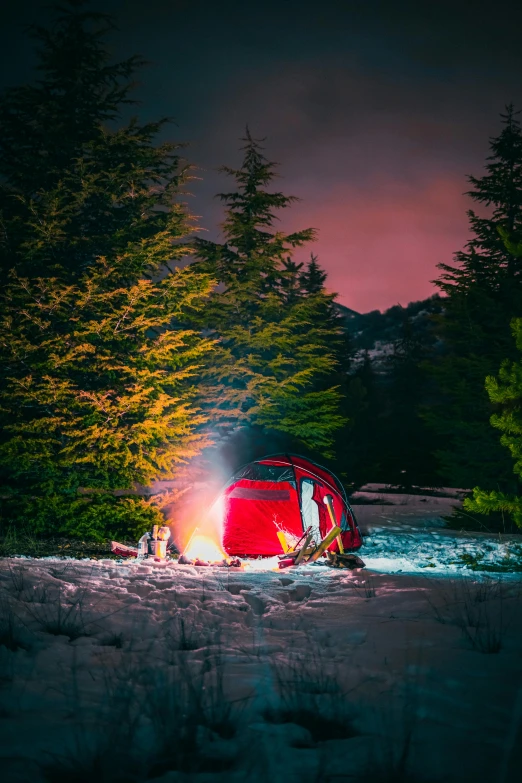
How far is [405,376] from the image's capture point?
4756 cm

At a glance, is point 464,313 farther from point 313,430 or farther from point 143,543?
point 143,543

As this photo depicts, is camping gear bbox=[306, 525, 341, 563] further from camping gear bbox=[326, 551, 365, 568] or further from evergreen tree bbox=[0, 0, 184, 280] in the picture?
evergreen tree bbox=[0, 0, 184, 280]

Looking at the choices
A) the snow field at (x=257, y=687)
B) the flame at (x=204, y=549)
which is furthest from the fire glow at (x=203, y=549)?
the snow field at (x=257, y=687)

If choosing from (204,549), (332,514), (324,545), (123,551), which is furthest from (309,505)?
Answer: (123,551)

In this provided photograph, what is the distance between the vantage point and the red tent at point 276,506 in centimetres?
1065

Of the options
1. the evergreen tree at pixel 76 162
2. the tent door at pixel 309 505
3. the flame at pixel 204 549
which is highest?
the evergreen tree at pixel 76 162

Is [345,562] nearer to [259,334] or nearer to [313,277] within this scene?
[259,334]

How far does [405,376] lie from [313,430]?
34.6 metres

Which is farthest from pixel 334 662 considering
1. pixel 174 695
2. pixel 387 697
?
pixel 174 695

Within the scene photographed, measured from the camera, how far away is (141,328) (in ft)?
35.9

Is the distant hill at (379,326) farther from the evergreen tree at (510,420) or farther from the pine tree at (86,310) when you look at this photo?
the evergreen tree at (510,420)

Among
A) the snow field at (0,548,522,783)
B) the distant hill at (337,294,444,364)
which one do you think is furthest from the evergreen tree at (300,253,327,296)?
the distant hill at (337,294,444,364)

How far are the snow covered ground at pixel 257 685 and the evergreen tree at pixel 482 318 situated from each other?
11458mm

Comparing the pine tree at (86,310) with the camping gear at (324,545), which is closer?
the camping gear at (324,545)
